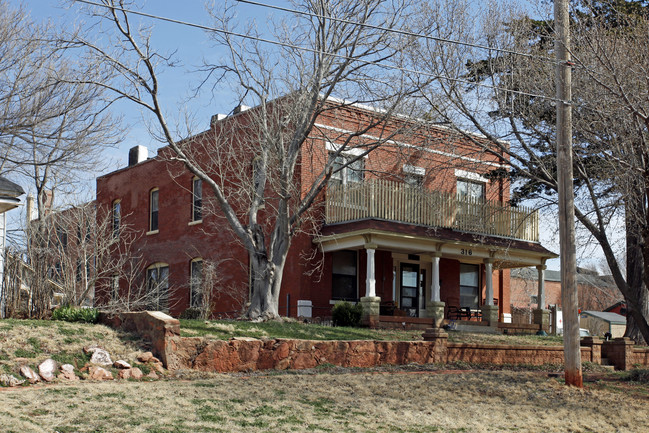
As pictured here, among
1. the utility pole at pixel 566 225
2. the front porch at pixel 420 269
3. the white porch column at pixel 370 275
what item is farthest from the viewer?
the front porch at pixel 420 269

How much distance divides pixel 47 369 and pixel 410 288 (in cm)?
1675

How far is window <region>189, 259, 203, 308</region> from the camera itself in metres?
26.2

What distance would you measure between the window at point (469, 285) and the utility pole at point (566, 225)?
49.7ft

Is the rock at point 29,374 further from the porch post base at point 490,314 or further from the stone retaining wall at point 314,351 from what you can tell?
the porch post base at point 490,314

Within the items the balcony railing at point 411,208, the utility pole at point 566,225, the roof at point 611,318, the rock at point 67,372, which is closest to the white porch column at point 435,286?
the balcony railing at point 411,208

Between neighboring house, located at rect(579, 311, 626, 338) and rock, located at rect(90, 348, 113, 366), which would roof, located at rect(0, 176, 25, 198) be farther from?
neighboring house, located at rect(579, 311, 626, 338)

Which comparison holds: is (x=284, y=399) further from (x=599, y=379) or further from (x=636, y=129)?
(x=636, y=129)

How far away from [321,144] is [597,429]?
48.6 ft

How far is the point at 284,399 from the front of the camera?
403 inches

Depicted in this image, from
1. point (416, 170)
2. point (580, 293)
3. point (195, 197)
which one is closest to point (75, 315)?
point (416, 170)

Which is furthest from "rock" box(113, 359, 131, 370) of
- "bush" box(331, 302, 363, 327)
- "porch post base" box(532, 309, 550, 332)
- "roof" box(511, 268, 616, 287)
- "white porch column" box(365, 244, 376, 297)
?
"roof" box(511, 268, 616, 287)

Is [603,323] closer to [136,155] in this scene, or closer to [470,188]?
[470,188]

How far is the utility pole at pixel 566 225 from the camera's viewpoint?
40.8ft

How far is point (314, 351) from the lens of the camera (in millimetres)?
14227
